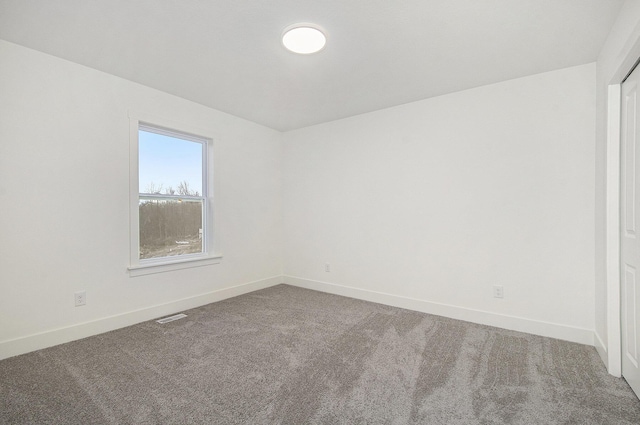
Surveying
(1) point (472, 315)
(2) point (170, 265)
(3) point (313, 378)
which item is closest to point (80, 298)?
(2) point (170, 265)

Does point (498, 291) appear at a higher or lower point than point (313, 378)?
higher

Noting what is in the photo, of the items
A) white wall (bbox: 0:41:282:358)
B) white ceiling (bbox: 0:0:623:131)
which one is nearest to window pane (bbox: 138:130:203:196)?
white wall (bbox: 0:41:282:358)

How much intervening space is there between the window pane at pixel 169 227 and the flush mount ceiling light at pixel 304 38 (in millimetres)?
2280

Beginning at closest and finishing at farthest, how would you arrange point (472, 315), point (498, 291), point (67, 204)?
point (67, 204)
point (498, 291)
point (472, 315)

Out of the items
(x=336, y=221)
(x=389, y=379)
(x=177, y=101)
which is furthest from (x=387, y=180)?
(x=177, y=101)

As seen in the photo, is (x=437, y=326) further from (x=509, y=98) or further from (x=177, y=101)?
(x=177, y=101)

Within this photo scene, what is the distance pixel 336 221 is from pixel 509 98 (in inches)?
95.6

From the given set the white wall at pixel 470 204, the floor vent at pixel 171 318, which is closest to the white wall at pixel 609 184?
the white wall at pixel 470 204

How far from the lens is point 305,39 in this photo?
223 centimetres

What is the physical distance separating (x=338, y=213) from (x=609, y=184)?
9.02 ft

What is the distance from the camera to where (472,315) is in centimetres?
308

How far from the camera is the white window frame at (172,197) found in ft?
9.91

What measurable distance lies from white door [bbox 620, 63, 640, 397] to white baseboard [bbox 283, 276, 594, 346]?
0.64 meters

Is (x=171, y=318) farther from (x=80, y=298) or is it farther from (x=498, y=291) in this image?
(x=498, y=291)
